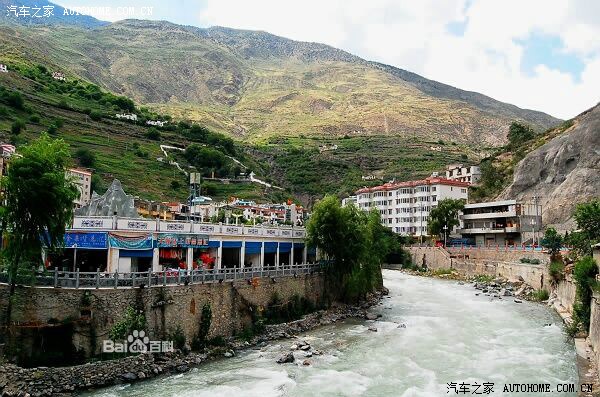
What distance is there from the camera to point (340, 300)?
43.5 metres

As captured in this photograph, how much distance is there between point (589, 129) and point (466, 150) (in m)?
101

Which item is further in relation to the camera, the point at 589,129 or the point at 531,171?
the point at 531,171

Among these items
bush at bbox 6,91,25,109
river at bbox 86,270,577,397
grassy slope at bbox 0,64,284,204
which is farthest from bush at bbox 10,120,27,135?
river at bbox 86,270,577,397

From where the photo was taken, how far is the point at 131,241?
100ft

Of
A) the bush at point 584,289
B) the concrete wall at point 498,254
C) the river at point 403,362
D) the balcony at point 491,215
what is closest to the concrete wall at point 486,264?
the concrete wall at point 498,254

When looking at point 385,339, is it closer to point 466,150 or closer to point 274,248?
point 274,248

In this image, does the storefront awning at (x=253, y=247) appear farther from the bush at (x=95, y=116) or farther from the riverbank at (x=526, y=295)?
the bush at (x=95, y=116)

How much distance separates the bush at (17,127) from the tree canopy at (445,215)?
6983 centimetres

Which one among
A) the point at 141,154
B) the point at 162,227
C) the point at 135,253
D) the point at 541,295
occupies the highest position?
the point at 141,154

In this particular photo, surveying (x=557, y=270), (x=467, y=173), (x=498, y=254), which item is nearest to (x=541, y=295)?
(x=557, y=270)

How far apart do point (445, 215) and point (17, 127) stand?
71.9 m

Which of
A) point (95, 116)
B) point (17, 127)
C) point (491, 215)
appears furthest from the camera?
point (95, 116)

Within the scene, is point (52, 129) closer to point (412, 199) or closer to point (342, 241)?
point (412, 199)

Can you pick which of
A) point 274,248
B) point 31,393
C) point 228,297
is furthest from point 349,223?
point 31,393
